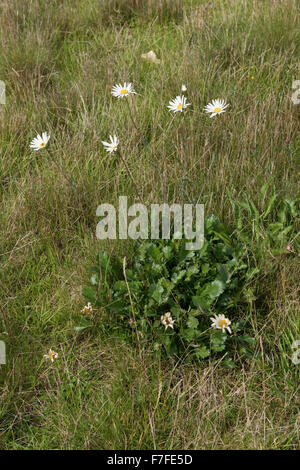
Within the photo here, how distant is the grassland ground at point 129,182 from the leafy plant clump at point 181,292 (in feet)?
0.27

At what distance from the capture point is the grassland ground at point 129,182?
1.96m

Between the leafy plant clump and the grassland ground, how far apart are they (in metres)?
0.08

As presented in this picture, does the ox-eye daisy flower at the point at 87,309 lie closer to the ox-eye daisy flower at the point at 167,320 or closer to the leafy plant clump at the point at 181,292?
the leafy plant clump at the point at 181,292

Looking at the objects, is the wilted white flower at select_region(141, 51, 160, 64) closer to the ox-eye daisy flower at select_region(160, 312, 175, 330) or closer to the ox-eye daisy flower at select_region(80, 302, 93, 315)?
the ox-eye daisy flower at select_region(80, 302, 93, 315)

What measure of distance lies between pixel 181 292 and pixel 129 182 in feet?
2.75

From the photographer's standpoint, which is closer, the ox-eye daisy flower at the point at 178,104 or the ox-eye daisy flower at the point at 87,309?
the ox-eye daisy flower at the point at 87,309

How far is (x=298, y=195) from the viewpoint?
8.41 feet

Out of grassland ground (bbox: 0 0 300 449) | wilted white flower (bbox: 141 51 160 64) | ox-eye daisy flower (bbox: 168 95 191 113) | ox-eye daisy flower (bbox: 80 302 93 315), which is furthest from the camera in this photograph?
→ wilted white flower (bbox: 141 51 160 64)

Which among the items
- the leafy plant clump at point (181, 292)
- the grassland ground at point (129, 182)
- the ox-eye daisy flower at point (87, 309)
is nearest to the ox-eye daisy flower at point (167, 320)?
the leafy plant clump at point (181, 292)

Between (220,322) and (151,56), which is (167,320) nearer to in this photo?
(220,322)

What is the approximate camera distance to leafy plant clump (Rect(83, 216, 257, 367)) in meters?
2.11

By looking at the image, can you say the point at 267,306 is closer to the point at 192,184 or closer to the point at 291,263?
the point at 291,263

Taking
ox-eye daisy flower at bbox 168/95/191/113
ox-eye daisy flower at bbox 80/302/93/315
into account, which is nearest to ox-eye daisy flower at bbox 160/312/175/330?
ox-eye daisy flower at bbox 80/302/93/315

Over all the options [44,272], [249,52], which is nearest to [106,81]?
[249,52]
